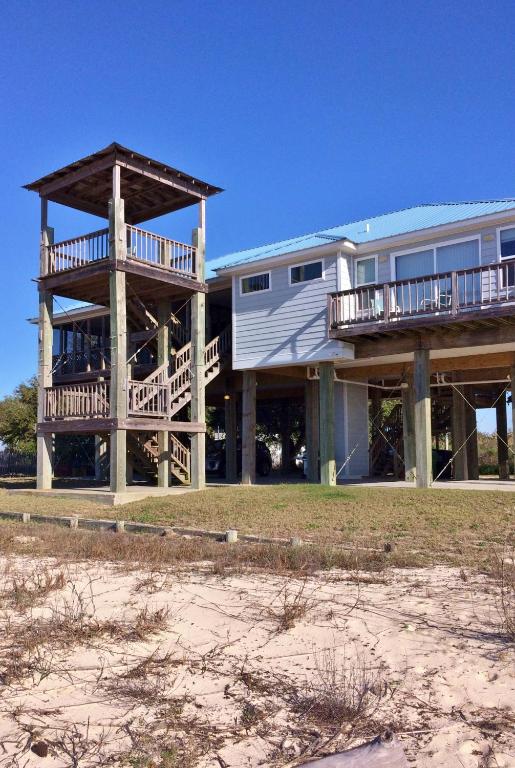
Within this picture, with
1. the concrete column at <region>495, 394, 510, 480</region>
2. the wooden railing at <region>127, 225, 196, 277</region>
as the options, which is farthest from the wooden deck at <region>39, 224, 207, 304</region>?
the concrete column at <region>495, 394, 510, 480</region>

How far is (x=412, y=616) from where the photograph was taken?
22.5 feet

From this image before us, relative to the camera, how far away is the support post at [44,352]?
21.7 m

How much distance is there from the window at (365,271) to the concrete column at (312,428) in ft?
13.5

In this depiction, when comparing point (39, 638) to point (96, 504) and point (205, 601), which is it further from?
point (96, 504)

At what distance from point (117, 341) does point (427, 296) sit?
8370 millimetres

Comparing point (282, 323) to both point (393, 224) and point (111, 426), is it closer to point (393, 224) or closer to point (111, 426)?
point (393, 224)

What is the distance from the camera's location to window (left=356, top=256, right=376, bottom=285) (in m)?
21.3

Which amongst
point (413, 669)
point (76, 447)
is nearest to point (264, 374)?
point (76, 447)

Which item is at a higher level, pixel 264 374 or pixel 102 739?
pixel 264 374

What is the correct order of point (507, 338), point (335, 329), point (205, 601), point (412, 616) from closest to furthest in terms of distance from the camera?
point (412, 616) → point (205, 601) → point (507, 338) → point (335, 329)

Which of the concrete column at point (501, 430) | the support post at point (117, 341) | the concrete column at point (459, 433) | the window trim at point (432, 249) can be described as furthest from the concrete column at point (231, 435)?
the concrete column at point (501, 430)

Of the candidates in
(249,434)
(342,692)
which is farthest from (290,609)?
(249,434)

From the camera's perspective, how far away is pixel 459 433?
2305 centimetres

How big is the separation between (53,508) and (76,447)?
17.4 m
